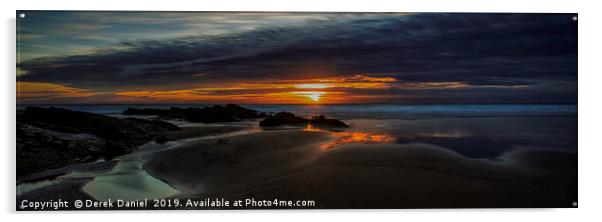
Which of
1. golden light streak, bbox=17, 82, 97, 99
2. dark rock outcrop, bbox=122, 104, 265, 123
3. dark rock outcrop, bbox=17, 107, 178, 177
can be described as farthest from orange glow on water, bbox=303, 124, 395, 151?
golden light streak, bbox=17, 82, 97, 99

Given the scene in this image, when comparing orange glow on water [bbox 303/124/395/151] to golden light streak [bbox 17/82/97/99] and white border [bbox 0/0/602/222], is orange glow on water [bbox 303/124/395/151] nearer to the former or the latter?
white border [bbox 0/0/602/222]

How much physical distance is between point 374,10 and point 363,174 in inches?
39.7

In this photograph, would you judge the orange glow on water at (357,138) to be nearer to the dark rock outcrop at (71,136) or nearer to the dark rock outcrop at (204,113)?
the dark rock outcrop at (204,113)

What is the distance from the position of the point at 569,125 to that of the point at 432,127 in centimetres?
84

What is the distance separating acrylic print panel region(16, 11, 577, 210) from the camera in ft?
9.67

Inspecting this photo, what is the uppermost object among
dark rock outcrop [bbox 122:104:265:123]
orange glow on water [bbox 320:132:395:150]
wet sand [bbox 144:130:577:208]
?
dark rock outcrop [bbox 122:104:265:123]

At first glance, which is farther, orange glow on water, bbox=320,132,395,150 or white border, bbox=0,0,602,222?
orange glow on water, bbox=320,132,395,150

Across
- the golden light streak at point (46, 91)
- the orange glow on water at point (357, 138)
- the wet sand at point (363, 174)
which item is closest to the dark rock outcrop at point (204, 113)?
the wet sand at point (363, 174)

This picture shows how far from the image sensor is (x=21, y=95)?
113 inches

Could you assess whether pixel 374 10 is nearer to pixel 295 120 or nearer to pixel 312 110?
pixel 312 110

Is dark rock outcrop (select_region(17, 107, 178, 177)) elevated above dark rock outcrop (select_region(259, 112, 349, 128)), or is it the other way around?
dark rock outcrop (select_region(259, 112, 349, 128))

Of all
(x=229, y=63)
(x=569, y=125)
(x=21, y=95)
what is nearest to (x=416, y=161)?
(x=569, y=125)

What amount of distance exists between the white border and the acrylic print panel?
0.18 ft
